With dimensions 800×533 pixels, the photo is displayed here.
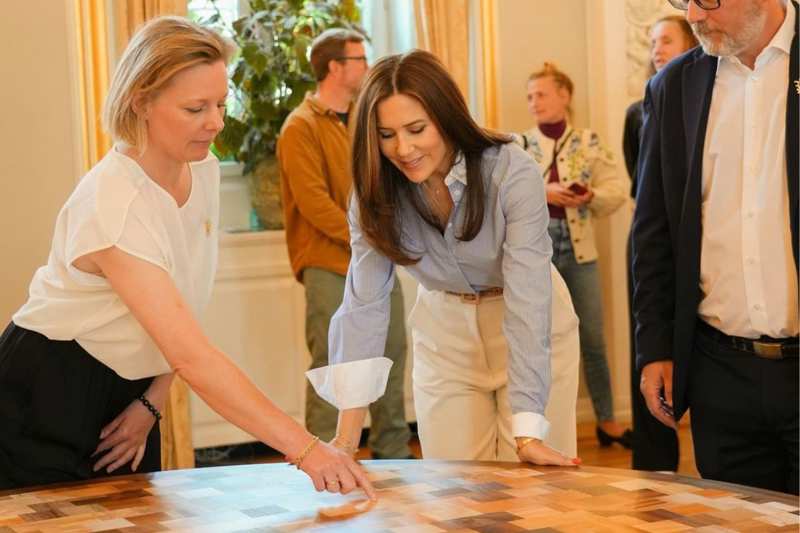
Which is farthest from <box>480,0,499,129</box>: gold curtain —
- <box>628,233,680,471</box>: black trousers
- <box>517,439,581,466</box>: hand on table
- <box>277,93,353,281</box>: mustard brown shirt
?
<box>517,439,581,466</box>: hand on table

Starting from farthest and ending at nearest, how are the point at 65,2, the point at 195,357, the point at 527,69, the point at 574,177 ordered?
1. the point at 527,69
2. the point at 574,177
3. the point at 65,2
4. the point at 195,357

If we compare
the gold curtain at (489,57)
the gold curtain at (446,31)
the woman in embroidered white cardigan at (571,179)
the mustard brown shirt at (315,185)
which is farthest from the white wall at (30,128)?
the woman in embroidered white cardigan at (571,179)

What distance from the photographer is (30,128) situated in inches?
177

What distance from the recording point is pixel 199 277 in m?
2.26

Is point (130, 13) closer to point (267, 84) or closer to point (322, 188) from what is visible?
point (267, 84)

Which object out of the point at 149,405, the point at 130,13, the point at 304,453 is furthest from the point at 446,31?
the point at 304,453

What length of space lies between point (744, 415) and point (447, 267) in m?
0.66

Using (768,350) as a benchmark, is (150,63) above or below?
above

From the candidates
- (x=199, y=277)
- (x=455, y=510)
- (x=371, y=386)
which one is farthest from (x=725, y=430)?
(x=199, y=277)

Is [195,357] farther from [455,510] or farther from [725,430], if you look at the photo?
[725,430]

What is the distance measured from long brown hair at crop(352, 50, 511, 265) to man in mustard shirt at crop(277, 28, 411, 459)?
1.95m

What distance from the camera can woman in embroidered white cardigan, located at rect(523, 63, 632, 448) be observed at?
5102mm

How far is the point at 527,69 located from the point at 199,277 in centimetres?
345

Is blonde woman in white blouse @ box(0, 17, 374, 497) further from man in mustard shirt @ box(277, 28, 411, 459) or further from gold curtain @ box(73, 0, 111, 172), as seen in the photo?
gold curtain @ box(73, 0, 111, 172)
